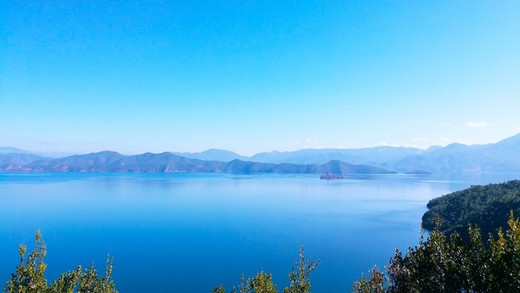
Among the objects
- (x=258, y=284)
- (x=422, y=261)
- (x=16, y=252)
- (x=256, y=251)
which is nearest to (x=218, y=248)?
(x=256, y=251)

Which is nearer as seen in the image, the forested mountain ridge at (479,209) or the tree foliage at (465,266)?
the tree foliage at (465,266)

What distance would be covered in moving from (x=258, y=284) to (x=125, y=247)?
1813 inches

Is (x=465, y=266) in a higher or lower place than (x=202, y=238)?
higher

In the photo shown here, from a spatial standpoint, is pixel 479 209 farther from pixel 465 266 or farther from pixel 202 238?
pixel 465 266

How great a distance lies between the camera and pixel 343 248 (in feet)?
176

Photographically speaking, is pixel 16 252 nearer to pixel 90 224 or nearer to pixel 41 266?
pixel 90 224

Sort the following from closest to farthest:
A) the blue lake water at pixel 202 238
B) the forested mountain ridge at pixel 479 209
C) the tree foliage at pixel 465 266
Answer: the tree foliage at pixel 465 266
the blue lake water at pixel 202 238
the forested mountain ridge at pixel 479 209

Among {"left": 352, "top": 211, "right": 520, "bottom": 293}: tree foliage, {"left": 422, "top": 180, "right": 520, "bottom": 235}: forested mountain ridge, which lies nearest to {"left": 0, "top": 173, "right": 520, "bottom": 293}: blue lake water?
{"left": 422, "top": 180, "right": 520, "bottom": 235}: forested mountain ridge

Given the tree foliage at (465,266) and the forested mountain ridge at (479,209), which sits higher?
the tree foliage at (465,266)

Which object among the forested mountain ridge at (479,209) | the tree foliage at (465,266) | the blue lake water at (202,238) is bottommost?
the blue lake water at (202,238)

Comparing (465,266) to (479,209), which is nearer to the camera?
(465,266)

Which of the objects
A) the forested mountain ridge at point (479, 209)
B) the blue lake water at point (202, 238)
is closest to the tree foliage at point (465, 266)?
the blue lake water at point (202, 238)

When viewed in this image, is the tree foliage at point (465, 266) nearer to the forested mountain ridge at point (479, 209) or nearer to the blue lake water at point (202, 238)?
the blue lake water at point (202, 238)

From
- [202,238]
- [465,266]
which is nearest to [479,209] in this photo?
[202,238]
